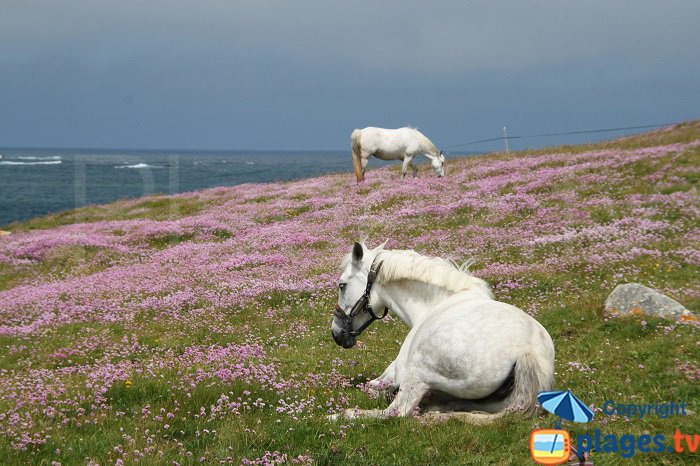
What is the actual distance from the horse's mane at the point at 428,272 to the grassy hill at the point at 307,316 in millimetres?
1813

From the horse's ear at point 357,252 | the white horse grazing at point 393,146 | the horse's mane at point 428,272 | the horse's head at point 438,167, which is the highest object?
the white horse grazing at point 393,146

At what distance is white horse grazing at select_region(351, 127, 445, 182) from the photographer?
34.5 metres

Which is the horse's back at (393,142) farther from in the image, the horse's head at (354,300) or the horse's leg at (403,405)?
the horse's leg at (403,405)

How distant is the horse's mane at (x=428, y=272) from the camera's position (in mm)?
8102

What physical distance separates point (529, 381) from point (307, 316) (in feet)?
26.4

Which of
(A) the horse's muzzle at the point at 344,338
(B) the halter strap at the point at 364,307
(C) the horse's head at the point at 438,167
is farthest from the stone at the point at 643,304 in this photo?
(C) the horse's head at the point at 438,167

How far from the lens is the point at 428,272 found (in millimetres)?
8250

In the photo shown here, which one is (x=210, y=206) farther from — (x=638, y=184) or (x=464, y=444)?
(x=464, y=444)

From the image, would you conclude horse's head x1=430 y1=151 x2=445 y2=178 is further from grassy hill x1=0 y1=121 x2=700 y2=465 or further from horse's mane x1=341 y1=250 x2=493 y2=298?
horse's mane x1=341 y1=250 x2=493 y2=298

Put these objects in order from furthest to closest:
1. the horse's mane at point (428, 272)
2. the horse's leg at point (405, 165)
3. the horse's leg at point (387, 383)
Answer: the horse's leg at point (405, 165)
the horse's mane at point (428, 272)
the horse's leg at point (387, 383)

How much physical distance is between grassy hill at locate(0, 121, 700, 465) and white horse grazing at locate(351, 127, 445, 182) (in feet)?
12.2

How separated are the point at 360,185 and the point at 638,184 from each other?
15215 millimetres

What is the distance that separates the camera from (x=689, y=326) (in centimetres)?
952

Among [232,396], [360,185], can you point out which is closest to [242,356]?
[232,396]
